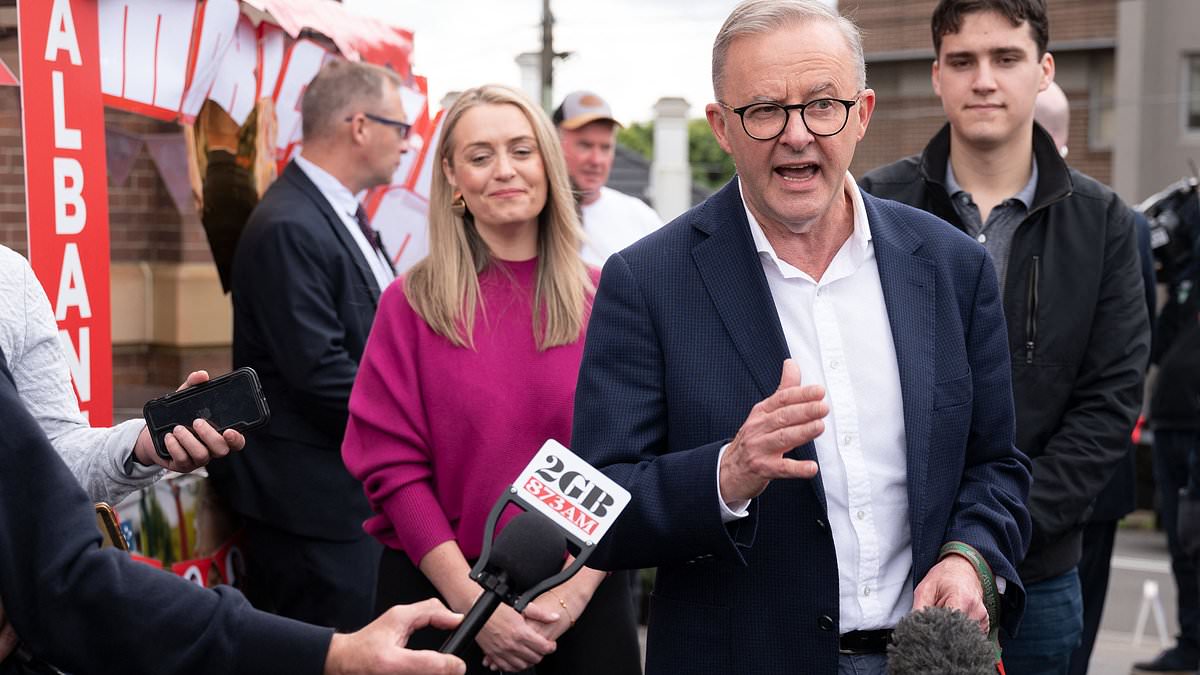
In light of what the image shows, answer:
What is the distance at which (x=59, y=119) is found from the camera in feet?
11.7

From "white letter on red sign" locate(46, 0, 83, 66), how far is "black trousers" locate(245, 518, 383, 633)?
72.3 inches

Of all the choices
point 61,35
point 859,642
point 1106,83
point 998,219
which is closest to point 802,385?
point 859,642

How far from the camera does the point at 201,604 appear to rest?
76.6 inches

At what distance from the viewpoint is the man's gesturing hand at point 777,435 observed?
2020 mm

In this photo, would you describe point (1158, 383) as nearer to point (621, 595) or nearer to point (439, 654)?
point (621, 595)

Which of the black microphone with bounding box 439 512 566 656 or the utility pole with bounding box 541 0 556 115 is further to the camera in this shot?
the utility pole with bounding box 541 0 556 115

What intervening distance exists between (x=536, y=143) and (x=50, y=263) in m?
1.33

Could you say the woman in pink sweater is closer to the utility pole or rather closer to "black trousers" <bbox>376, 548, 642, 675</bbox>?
"black trousers" <bbox>376, 548, 642, 675</bbox>

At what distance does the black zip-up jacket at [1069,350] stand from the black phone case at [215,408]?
1818mm

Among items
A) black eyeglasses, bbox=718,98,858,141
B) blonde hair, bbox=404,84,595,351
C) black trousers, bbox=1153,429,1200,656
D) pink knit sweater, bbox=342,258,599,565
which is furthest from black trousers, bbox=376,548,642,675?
black trousers, bbox=1153,429,1200,656

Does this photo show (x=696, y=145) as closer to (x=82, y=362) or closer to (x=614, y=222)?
(x=614, y=222)

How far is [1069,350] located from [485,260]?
1.52 meters

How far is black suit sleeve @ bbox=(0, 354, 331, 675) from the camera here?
6.07 feet

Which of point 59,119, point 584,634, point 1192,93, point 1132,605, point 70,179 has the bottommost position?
point 1132,605
